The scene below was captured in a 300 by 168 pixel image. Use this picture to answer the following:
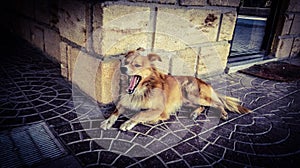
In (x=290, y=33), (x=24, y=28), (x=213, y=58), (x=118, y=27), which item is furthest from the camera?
(x=290, y=33)

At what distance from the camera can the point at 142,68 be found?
3.07 m

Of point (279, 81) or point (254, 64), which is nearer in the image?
point (279, 81)

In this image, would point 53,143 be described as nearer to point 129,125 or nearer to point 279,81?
point 129,125

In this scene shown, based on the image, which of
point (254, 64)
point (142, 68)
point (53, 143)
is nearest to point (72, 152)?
point (53, 143)

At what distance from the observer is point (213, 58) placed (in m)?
5.29

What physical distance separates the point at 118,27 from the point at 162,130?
1602 mm

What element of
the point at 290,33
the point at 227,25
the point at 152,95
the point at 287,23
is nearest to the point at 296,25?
the point at 290,33

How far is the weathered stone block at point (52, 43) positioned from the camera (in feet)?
17.5

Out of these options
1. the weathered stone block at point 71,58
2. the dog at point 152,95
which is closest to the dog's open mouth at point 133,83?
the dog at point 152,95

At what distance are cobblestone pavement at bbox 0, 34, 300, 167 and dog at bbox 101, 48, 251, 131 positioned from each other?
12 centimetres

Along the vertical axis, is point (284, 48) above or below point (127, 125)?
above

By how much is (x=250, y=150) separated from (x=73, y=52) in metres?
3.10

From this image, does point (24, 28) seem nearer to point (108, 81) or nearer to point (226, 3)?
point (108, 81)

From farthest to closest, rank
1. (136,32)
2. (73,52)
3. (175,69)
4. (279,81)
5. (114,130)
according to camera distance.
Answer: (279,81) < (175,69) < (73,52) < (136,32) < (114,130)
